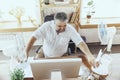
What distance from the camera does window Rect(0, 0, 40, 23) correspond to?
140 inches

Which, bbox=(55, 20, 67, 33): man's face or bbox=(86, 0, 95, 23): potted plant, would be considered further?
bbox=(86, 0, 95, 23): potted plant

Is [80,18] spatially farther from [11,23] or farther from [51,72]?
[51,72]

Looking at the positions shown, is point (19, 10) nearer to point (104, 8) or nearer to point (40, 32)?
point (40, 32)

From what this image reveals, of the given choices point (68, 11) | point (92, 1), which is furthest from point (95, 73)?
point (92, 1)

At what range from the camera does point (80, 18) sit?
144 inches

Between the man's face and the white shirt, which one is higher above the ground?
the man's face

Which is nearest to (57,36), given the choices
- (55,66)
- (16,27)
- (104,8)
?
(55,66)

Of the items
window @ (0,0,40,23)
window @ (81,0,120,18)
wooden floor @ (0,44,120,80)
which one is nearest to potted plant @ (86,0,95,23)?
window @ (81,0,120,18)

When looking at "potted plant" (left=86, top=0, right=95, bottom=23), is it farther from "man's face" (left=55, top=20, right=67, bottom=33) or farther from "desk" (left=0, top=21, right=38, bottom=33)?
"man's face" (left=55, top=20, right=67, bottom=33)

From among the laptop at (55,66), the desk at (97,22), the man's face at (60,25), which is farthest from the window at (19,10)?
the laptop at (55,66)

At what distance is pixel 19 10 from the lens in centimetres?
356

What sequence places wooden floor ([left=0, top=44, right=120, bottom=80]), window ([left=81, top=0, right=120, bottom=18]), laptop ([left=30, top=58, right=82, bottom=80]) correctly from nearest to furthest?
laptop ([left=30, top=58, right=82, bottom=80]), wooden floor ([left=0, top=44, right=120, bottom=80]), window ([left=81, top=0, right=120, bottom=18])

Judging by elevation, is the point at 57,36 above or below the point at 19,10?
below

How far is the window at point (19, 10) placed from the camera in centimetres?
356
